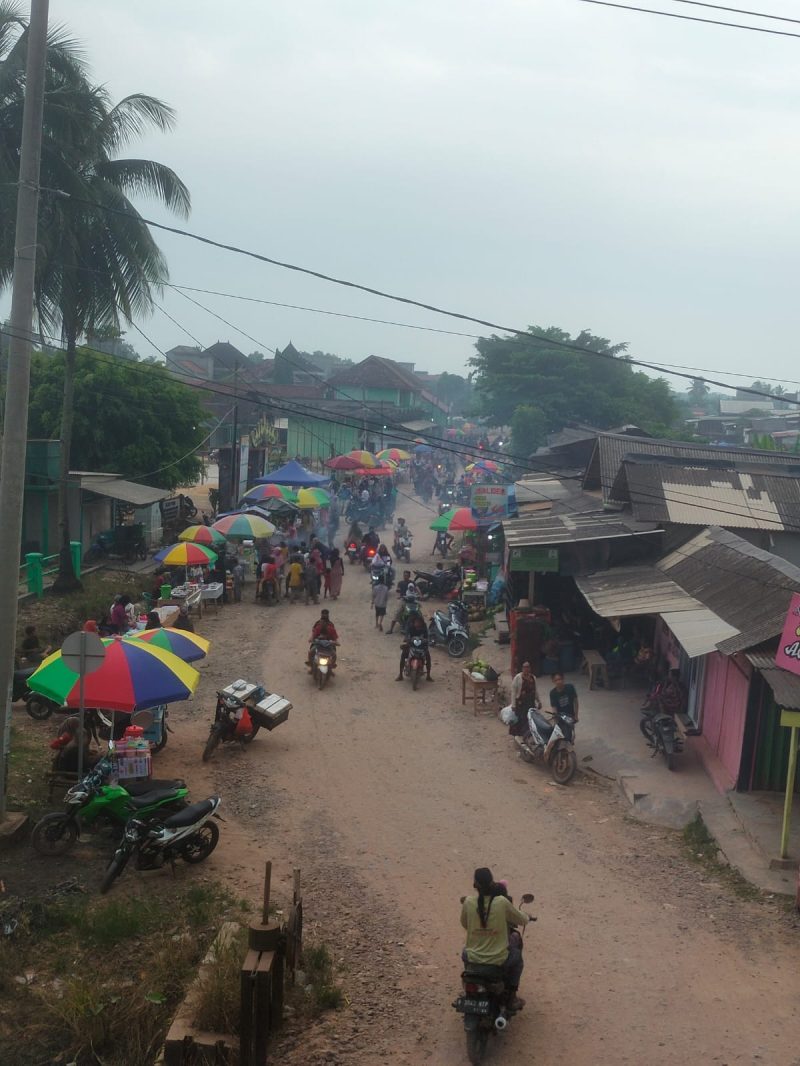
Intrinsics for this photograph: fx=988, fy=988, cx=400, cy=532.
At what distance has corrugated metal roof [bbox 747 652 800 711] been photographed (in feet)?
28.1

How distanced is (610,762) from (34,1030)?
25.9 ft

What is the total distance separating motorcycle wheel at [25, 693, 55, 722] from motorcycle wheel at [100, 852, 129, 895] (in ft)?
17.9

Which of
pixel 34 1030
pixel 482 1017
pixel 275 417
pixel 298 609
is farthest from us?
pixel 275 417

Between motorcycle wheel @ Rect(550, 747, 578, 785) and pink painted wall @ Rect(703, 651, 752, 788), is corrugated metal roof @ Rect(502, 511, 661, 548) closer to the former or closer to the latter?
pink painted wall @ Rect(703, 651, 752, 788)

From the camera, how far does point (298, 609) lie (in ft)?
77.0

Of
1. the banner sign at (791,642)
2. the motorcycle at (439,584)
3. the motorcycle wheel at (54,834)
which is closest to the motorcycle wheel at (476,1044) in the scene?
the banner sign at (791,642)

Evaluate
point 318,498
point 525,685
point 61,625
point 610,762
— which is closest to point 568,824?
point 610,762

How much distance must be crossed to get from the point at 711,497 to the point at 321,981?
13015 millimetres

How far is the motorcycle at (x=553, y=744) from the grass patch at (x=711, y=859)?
1.94m

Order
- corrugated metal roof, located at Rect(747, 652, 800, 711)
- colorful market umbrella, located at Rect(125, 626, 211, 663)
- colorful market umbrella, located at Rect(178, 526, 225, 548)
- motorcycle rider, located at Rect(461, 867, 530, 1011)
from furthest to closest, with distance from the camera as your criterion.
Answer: colorful market umbrella, located at Rect(178, 526, 225, 548) < colorful market umbrella, located at Rect(125, 626, 211, 663) < corrugated metal roof, located at Rect(747, 652, 800, 711) < motorcycle rider, located at Rect(461, 867, 530, 1011)

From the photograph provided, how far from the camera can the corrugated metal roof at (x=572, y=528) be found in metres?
16.9

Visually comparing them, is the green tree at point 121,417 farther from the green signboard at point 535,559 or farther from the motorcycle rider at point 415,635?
the green signboard at point 535,559

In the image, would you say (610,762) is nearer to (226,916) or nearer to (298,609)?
(226,916)

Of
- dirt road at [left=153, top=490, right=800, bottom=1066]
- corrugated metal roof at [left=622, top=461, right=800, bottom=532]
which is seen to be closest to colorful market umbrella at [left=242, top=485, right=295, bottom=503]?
corrugated metal roof at [left=622, top=461, right=800, bottom=532]
